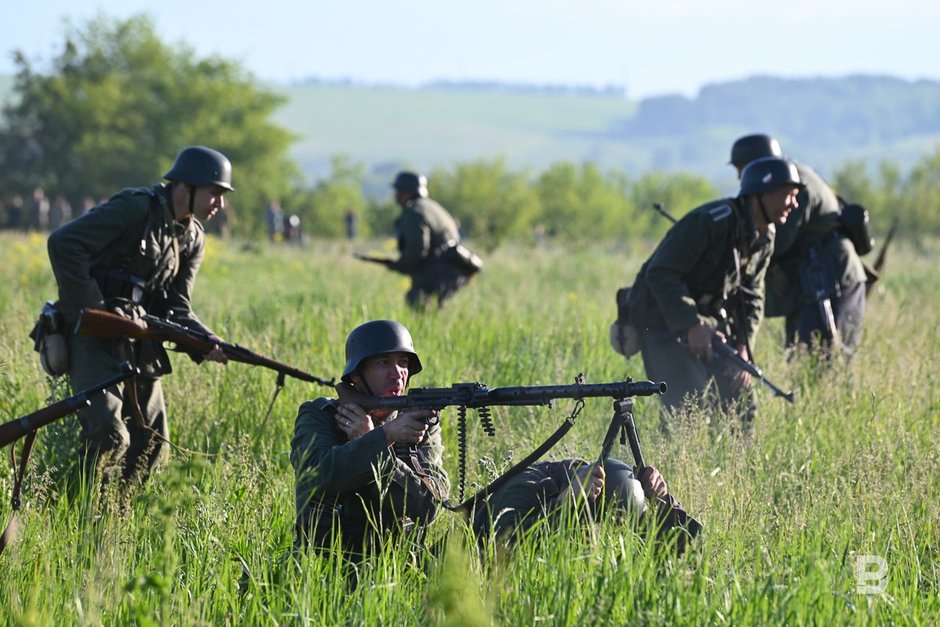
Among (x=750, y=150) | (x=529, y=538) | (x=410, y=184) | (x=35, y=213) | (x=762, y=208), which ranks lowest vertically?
(x=35, y=213)

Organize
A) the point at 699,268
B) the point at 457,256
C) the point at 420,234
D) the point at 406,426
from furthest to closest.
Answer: the point at 457,256 < the point at 420,234 < the point at 699,268 < the point at 406,426

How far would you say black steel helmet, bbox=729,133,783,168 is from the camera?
888cm

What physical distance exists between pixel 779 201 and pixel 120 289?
3.35 meters

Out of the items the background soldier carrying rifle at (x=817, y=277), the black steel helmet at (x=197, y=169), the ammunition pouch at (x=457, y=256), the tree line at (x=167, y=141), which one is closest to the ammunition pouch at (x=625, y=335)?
the background soldier carrying rifle at (x=817, y=277)

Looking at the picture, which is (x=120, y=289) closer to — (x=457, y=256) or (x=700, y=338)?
(x=700, y=338)

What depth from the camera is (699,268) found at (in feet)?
25.1

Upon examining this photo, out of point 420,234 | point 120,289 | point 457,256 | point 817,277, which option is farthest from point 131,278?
point 457,256

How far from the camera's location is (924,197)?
1988 inches

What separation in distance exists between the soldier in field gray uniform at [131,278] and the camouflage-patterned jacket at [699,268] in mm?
2295

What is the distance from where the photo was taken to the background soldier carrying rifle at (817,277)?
9.23 m

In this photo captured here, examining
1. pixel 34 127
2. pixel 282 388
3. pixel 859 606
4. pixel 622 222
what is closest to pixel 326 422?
pixel 859 606

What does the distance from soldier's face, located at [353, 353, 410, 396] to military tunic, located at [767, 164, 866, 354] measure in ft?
15.4

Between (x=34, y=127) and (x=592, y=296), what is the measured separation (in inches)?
2049

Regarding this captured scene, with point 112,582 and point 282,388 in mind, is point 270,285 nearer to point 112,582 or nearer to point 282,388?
point 282,388
